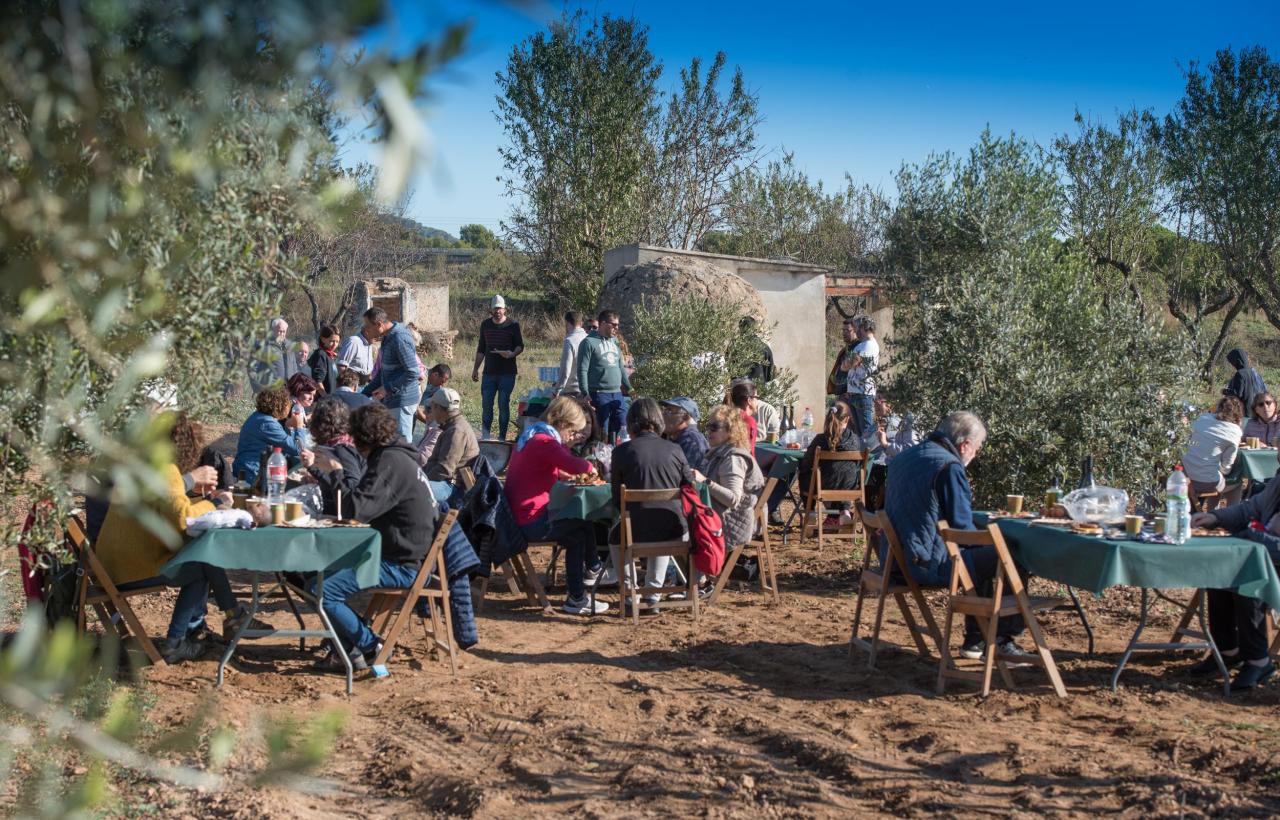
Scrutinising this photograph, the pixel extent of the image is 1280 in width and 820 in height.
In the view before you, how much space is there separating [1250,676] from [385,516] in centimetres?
447

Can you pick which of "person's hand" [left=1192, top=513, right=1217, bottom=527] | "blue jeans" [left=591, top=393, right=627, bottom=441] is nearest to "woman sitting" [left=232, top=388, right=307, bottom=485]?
"blue jeans" [left=591, top=393, right=627, bottom=441]

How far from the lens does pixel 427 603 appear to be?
6.95 metres

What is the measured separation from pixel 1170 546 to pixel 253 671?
4656 millimetres

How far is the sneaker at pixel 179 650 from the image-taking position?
21.2ft

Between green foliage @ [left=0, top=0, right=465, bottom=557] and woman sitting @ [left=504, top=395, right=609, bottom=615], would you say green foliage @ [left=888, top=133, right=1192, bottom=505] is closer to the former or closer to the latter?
woman sitting @ [left=504, top=395, right=609, bottom=615]

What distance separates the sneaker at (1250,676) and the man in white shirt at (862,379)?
243 inches

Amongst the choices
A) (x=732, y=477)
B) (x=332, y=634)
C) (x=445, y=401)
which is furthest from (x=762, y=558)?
(x=332, y=634)

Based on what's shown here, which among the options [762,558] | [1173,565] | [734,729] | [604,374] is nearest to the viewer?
[734,729]

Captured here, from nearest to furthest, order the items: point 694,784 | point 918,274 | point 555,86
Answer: point 694,784
point 918,274
point 555,86

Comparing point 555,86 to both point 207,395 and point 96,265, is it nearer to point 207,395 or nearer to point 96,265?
point 207,395

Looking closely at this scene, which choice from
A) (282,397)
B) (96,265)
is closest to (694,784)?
(96,265)

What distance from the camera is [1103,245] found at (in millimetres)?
21312

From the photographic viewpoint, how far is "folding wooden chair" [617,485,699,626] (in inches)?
294

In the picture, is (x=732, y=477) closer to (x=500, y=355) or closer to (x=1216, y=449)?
(x=1216, y=449)
